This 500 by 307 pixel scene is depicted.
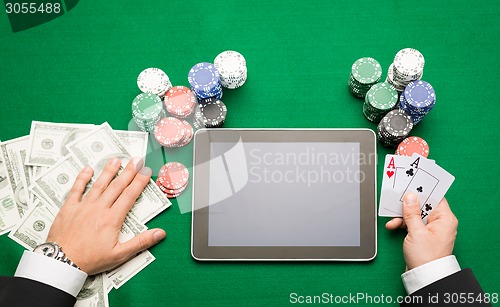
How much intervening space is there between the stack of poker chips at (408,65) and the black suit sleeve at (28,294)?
156 cm

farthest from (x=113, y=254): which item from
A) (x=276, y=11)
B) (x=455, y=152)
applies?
(x=455, y=152)

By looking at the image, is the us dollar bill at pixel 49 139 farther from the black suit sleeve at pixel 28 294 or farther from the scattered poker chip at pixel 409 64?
the scattered poker chip at pixel 409 64

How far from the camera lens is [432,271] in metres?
1.93

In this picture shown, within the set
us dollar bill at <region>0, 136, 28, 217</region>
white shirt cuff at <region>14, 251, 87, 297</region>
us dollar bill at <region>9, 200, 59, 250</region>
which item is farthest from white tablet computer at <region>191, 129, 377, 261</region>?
us dollar bill at <region>0, 136, 28, 217</region>

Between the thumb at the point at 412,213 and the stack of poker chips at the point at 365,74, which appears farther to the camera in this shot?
the stack of poker chips at the point at 365,74

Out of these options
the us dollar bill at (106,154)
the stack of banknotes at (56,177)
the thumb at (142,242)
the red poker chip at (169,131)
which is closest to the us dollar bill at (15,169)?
the stack of banknotes at (56,177)

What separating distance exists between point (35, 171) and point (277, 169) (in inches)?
40.8

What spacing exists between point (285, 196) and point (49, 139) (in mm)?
1053

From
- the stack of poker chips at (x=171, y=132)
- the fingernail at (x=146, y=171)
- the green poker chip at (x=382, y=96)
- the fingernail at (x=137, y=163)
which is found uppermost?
the green poker chip at (x=382, y=96)

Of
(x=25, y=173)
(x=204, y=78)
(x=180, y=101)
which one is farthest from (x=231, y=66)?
(x=25, y=173)

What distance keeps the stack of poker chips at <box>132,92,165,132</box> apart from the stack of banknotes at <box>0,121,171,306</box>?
9 cm

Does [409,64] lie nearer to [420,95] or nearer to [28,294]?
[420,95]

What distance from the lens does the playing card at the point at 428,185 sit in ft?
6.77

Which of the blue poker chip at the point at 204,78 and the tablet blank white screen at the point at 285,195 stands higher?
the blue poker chip at the point at 204,78
